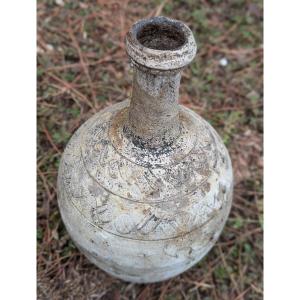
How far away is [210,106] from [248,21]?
0.82 metres

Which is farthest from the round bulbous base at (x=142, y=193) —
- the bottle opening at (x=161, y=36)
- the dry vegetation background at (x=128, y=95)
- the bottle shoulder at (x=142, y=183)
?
the dry vegetation background at (x=128, y=95)

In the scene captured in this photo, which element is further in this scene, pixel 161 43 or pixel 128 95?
pixel 128 95

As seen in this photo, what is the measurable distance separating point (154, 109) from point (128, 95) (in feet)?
4.26

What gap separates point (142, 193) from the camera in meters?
1.63

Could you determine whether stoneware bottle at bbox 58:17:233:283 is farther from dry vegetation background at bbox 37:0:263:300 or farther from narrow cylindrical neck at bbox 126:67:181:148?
dry vegetation background at bbox 37:0:263:300

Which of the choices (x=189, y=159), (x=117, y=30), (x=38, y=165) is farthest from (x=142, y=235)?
(x=117, y=30)

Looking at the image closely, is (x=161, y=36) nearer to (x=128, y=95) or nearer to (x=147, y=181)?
(x=147, y=181)

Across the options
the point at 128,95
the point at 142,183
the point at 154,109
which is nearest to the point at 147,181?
the point at 142,183

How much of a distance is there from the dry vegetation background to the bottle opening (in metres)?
1.15

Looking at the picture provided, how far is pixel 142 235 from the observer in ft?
5.46

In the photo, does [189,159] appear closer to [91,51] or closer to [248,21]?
[91,51]

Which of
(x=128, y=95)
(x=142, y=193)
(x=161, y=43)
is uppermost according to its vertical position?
(x=161, y=43)

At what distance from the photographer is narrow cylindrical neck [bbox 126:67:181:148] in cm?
148

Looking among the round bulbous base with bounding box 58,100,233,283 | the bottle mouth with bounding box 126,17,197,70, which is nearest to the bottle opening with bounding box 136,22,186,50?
the bottle mouth with bounding box 126,17,197,70
